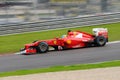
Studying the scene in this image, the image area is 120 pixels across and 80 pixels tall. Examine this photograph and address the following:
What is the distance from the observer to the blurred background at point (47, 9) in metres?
22.0

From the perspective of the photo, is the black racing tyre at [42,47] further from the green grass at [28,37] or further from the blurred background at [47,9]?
the blurred background at [47,9]

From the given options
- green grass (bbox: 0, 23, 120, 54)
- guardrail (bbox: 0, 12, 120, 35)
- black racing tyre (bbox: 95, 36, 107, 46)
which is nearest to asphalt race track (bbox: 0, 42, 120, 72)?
black racing tyre (bbox: 95, 36, 107, 46)

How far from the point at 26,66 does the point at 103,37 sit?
404cm

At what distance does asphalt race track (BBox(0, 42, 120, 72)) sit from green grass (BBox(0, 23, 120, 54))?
1803 millimetres

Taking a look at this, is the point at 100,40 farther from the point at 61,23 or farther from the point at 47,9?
the point at 47,9

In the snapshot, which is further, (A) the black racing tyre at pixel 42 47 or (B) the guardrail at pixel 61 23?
(B) the guardrail at pixel 61 23

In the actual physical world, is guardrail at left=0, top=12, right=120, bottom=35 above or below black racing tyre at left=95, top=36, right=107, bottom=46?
below

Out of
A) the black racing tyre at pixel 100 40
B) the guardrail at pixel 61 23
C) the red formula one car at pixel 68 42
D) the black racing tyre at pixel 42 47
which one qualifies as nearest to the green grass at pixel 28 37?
the guardrail at pixel 61 23

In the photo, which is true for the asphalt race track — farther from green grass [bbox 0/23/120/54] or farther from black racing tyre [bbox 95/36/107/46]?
green grass [bbox 0/23/120/54]

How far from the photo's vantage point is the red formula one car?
50.8 ft

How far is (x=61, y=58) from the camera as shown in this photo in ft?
45.9

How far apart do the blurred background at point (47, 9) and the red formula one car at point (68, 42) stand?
627 centimetres

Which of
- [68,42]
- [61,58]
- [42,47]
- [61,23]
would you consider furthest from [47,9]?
[61,58]

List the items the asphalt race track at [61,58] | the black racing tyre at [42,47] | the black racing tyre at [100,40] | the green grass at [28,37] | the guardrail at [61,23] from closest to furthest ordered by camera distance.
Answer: the asphalt race track at [61,58], the black racing tyre at [42,47], the black racing tyre at [100,40], the green grass at [28,37], the guardrail at [61,23]
